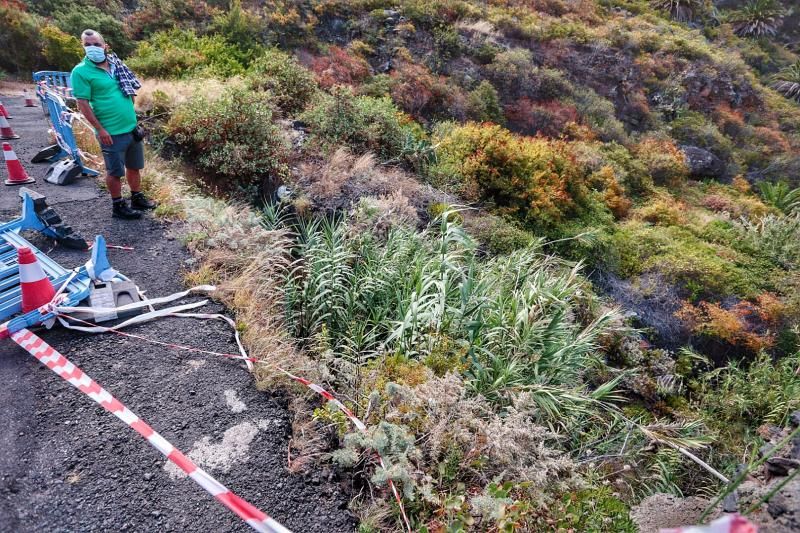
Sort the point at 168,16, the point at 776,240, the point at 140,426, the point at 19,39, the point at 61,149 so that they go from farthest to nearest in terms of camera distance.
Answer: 1. the point at 168,16
2. the point at 19,39
3. the point at 776,240
4. the point at 61,149
5. the point at 140,426

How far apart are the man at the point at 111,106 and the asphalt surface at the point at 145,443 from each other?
2.05 meters

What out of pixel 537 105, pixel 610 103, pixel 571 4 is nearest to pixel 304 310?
pixel 537 105

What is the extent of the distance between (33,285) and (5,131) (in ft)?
17.0

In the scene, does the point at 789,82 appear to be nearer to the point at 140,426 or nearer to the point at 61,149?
the point at 61,149

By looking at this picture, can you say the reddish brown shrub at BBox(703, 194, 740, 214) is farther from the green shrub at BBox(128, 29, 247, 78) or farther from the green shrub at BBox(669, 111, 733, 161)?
the green shrub at BBox(128, 29, 247, 78)

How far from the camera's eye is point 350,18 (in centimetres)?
1237

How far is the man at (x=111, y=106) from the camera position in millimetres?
3820

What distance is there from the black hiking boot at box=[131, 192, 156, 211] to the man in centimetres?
17

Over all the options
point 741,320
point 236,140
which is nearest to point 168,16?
point 236,140

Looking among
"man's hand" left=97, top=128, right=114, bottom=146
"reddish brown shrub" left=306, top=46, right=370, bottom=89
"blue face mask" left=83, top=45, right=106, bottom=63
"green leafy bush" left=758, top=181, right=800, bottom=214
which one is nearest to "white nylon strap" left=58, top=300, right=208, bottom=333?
"man's hand" left=97, top=128, right=114, bottom=146

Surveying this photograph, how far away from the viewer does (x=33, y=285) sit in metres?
2.85

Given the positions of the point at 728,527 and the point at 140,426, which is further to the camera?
the point at 140,426

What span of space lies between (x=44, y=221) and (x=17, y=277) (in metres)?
0.88

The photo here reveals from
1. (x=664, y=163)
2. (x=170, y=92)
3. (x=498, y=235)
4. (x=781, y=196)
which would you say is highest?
(x=170, y=92)
